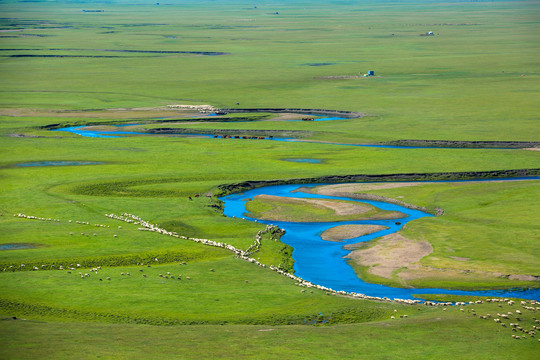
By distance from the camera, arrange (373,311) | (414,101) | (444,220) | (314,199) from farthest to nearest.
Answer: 1. (414,101)
2. (314,199)
3. (444,220)
4. (373,311)

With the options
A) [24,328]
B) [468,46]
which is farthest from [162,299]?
[468,46]

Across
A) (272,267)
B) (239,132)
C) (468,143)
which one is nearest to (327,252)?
(272,267)

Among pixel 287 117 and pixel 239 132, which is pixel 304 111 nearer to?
pixel 287 117

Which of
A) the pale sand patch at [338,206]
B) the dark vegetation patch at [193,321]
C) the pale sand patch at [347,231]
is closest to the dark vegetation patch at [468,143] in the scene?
the pale sand patch at [338,206]

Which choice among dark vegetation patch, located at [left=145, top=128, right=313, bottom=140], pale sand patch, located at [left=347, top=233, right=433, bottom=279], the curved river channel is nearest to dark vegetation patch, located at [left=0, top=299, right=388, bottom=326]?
the curved river channel

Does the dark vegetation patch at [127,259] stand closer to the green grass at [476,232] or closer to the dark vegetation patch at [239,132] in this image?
the green grass at [476,232]

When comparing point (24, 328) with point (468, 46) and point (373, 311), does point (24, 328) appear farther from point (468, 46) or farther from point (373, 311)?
point (468, 46)
